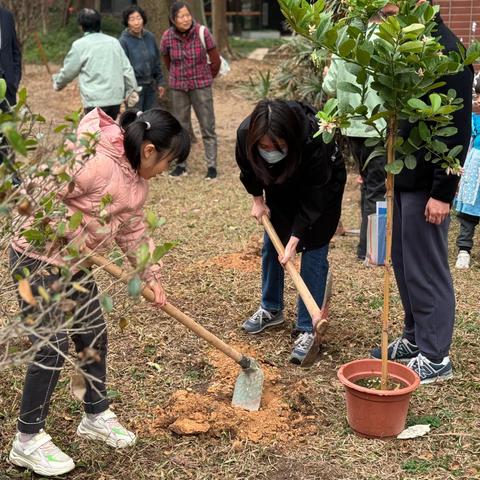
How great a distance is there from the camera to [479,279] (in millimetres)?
5570

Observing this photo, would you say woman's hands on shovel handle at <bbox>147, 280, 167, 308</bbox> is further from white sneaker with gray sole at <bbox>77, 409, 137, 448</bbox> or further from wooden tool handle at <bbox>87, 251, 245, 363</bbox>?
white sneaker with gray sole at <bbox>77, 409, 137, 448</bbox>

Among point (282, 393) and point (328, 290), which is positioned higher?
point (328, 290)

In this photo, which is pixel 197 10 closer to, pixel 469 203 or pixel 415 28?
pixel 469 203

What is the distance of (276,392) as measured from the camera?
388 cm

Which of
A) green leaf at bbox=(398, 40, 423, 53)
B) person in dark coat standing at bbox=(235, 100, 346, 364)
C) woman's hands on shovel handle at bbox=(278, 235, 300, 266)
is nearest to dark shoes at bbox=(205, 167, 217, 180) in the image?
person in dark coat standing at bbox=(235, 100, 346, 364)

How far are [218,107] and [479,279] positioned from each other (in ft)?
31.3

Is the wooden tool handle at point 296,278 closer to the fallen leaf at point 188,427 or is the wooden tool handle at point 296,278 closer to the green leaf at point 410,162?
the fallen leaf at point 188,427

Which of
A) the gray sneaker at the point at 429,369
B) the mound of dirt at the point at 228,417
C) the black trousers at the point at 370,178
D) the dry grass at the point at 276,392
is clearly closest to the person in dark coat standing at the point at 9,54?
the dry grass at the point at 276,392

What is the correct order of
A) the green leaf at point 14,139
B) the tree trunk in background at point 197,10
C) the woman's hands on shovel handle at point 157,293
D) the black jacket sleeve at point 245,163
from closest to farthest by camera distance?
the green leaf at point 14,139 < the woman's hands on shovel handle at point 157,293 < the black jacket sleeve at point 245,163 < the tree trunk in background at point 197,10

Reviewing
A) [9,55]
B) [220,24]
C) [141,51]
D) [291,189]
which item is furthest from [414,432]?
[220,24]

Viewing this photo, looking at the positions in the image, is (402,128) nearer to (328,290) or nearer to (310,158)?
(310,158)

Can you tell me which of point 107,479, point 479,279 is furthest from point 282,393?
point 479,279

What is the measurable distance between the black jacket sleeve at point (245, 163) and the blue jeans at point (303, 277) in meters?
0.32

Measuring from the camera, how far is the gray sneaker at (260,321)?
456cm
